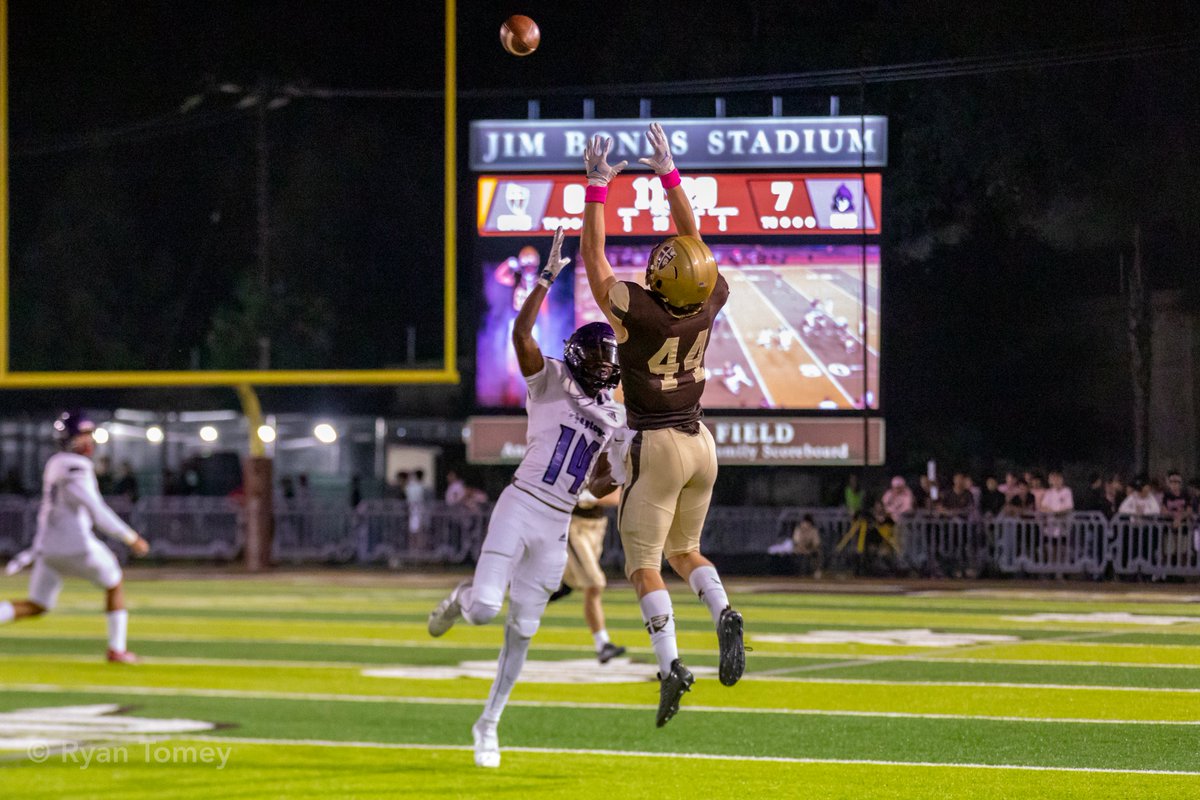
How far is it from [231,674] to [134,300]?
6.09 metres

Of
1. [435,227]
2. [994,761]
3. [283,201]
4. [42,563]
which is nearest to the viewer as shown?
[994,761]

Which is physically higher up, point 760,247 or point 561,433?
point 760,247

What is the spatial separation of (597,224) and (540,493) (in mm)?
1885

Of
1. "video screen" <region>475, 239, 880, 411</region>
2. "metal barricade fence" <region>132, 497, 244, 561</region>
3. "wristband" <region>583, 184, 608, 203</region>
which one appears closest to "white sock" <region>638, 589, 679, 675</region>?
"wristband" <region>583, 184, 608, 203</region>

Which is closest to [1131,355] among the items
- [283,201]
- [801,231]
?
[801,231]

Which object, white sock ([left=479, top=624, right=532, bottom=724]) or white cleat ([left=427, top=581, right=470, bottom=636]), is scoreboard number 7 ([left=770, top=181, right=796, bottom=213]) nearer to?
white cleat ([left=427, top=581, right=470, bottom=636])

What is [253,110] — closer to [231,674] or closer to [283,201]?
[283,201]

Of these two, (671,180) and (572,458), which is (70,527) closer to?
(572,458)

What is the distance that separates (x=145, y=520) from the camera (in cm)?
1903

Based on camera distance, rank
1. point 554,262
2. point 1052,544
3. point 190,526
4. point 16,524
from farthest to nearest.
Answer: point 16,524
point 190,526
point 1052,544
point 554,262

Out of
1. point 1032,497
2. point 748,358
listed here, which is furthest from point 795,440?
point 1032,497

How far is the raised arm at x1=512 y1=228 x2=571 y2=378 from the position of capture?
5.06 metres

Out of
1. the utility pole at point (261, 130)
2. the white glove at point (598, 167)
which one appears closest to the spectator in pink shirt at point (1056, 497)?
the white glove at point (598, 167)

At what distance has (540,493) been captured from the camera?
6.43m
